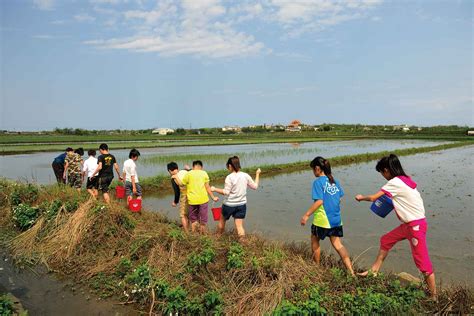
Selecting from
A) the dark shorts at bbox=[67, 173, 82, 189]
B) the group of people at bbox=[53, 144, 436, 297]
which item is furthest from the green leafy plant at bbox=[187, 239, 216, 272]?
the dark shorts at bbox=[67, 173, 82, 189]

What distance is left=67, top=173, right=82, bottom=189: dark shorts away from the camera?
874 cm

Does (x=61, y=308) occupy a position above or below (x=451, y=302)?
below

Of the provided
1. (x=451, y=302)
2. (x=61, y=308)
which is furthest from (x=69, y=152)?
(x=451, y=302)

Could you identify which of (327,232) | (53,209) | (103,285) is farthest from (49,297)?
(327,232)

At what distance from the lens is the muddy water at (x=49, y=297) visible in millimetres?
3895

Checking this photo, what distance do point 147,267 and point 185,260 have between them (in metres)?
0.48

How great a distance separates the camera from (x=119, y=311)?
3875 millimetres

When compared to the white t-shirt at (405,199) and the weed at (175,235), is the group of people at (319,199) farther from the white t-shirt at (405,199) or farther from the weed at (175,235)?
the weed at (175,235)

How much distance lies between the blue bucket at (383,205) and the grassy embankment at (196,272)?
2.40 ft

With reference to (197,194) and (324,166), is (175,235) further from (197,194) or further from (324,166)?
(324,166)

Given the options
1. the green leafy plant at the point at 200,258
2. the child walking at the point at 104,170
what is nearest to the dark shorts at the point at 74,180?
the child walking at the point at 104,170

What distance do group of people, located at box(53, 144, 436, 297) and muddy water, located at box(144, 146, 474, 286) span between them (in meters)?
1.31

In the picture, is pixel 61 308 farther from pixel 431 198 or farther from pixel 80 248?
pixel 431 198

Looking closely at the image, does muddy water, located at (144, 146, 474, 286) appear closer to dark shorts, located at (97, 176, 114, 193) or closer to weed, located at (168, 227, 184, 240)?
dark shorts, located at (97, 176, 114, 193)
